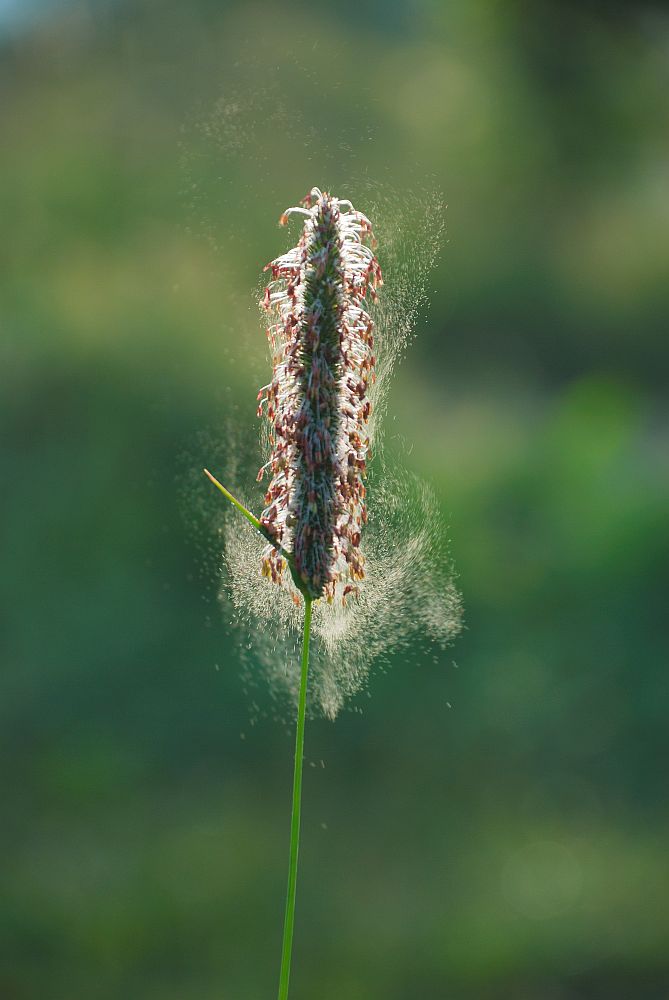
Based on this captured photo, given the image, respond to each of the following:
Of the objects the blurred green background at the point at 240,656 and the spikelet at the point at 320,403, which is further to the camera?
the blurred green background at the point at 240,656

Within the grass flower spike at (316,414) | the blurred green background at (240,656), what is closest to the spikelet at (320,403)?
the grass flower spike at (316,414)

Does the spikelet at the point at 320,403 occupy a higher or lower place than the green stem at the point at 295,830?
higher

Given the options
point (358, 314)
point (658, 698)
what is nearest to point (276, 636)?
point (358, 314)

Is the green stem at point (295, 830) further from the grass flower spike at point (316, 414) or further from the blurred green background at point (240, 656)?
the blurred green background at point (240, 656)

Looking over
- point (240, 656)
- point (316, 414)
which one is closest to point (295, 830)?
point (316, 414)

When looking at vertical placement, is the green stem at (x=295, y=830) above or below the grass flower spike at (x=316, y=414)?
below

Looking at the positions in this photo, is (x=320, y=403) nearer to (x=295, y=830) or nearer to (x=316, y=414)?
(x=316, y=414)

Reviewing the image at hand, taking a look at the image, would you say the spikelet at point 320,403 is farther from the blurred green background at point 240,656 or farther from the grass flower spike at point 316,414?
the blurred green background at point 240,656

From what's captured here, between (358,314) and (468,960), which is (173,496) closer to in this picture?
(468,960)

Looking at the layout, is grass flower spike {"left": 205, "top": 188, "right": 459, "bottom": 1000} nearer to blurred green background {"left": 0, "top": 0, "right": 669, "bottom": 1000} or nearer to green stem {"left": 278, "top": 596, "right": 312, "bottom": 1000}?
green stem {"left": 278, "top": 596, "right": 312, "bottom": 1000}

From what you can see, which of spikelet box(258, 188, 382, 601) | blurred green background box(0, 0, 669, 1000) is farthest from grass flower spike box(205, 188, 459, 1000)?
blurred green background box(0, 0, 669, 1000)
